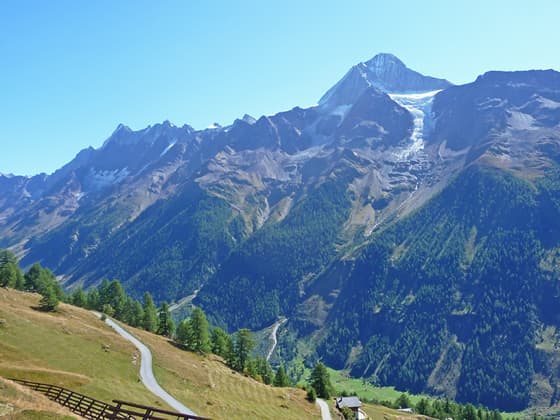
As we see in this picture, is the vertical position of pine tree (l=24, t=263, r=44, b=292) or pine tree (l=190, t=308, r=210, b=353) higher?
pine tree (l=24, t=263, r=44, b=292)

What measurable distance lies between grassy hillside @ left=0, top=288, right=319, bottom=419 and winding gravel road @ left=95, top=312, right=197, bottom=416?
4.54 ft

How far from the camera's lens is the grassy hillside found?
203 ft

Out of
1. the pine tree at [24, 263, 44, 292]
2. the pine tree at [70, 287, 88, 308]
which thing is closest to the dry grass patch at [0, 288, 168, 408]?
the pine tree at [70, 287, 88, 308]

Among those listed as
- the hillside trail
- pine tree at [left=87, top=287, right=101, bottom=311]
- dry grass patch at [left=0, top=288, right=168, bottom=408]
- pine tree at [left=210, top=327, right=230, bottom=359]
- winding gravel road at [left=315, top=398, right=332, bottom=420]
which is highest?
dry grass patch at [left=0, top=288, right=168, bottom=408]

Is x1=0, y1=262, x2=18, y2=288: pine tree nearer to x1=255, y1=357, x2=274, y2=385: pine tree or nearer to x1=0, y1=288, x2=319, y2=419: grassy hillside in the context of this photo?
x1=0, y1=288, x2=319, y2=419: grassy hillside

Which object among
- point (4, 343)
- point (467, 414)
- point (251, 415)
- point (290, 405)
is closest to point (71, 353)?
point (4, 343)

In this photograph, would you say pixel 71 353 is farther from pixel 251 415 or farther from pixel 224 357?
pixel 224 357

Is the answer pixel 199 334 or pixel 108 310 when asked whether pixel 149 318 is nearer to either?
pixel 108 310

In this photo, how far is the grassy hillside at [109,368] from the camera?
61.9m

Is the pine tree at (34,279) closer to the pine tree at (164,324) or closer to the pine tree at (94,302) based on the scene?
the pine tree at (94,302)

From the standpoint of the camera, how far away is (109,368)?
72.4 metres

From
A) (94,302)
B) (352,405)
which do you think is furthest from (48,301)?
(352,405)

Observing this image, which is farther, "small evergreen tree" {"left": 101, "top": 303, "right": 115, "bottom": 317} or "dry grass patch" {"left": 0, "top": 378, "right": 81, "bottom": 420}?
"small evergreen tree" {"left": 101, "top": 303, "right": 115, "bottom": 317}

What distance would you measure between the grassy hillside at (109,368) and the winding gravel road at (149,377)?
1.38m
